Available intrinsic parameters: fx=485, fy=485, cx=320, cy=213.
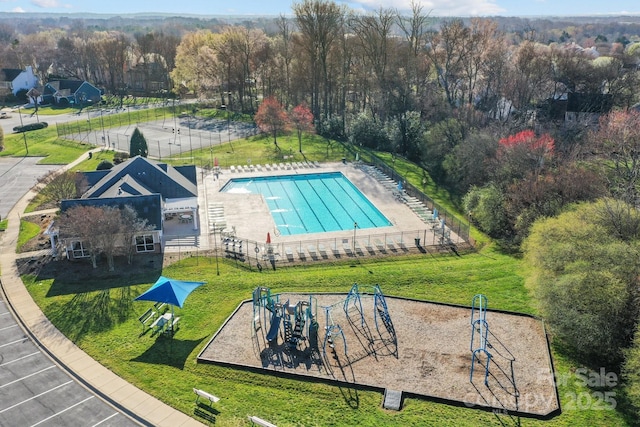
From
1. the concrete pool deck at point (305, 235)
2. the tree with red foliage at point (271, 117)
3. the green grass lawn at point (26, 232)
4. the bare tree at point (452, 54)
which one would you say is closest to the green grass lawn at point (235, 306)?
the green grass lawn at point (26, 232)

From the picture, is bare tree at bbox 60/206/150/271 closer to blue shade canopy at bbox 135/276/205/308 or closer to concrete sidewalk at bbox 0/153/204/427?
concrete sidewalk at bbox 0/153/204/427

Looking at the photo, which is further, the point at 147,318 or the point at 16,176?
the point at 16,176

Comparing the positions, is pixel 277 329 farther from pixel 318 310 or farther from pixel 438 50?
pixel 438 50

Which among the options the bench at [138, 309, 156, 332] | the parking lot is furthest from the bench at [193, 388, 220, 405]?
the bench at [138, 309, 156, 332]

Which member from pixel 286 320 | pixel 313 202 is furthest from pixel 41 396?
pixel 313 202

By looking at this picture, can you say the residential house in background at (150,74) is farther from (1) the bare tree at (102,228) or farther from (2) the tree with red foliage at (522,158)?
(2) the tree with red foliage at (522,158)

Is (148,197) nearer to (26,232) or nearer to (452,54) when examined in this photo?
(26,232)
